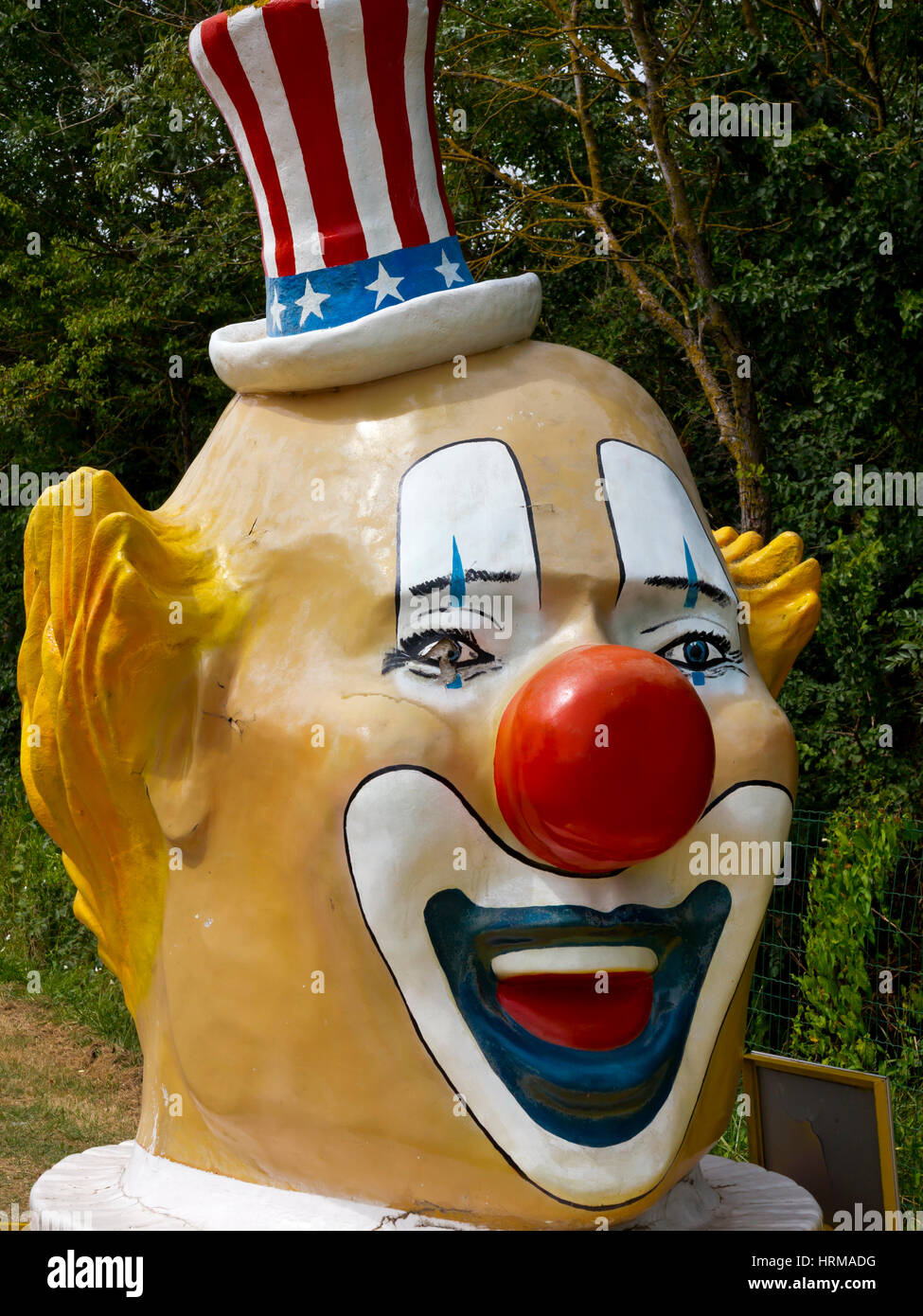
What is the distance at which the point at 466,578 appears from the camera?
242 cm

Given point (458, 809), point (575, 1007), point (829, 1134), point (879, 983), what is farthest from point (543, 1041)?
point (879, 983)

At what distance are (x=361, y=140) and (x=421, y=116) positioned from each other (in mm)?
161

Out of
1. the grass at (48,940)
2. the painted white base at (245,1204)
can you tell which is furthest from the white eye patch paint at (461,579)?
the grass at (48,940)

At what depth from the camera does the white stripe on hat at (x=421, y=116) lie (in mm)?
2674

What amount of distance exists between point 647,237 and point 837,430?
2.40 m

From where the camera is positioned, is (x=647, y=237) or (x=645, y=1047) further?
(x=647, y=237)

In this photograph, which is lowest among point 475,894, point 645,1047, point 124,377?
point 645,1047

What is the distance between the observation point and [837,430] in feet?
21.1

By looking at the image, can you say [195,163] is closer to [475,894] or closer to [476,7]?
[476,7]

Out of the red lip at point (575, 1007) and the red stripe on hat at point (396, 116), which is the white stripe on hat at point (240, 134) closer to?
the red stripe on hat at point (396, 116)

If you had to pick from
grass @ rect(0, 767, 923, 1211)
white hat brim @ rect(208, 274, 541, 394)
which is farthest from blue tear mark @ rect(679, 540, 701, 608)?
grass @ rect(0, 767, 923, 1211)

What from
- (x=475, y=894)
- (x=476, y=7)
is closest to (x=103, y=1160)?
(x=475, y=894)

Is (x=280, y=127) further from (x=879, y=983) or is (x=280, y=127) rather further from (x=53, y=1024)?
(x=53, y=1024)
